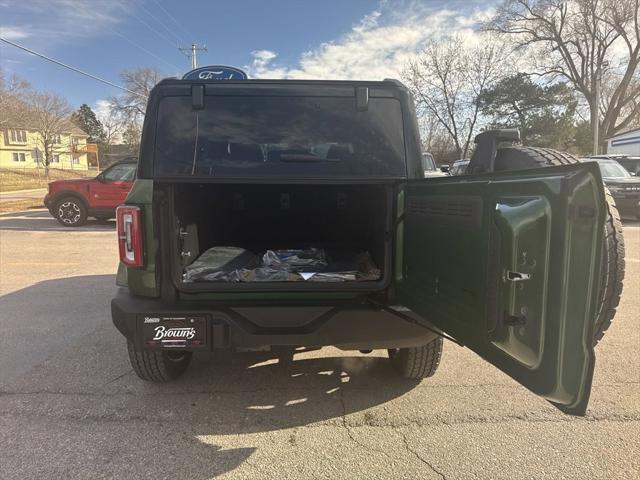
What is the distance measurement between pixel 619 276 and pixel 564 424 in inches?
50.3

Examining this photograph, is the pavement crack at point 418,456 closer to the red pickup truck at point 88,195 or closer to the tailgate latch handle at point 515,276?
the tailgate latch handle at point 515,276

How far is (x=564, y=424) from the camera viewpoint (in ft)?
9.40

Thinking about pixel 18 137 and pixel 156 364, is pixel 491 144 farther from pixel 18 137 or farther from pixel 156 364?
pixel 18 137

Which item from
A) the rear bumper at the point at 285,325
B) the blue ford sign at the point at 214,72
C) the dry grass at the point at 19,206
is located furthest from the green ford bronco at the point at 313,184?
the dry grass at the point at 19,206

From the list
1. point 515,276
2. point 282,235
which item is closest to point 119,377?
point 282,235

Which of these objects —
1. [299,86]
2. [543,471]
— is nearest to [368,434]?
[543,471]

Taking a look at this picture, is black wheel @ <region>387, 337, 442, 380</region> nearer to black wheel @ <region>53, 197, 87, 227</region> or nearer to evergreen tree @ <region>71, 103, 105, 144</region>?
black wheel @ <region>53, 197, 87, 227</region>

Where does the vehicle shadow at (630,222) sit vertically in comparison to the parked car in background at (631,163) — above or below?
below

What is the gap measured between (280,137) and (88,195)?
38.8 feet

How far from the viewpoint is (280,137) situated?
9.46 ft

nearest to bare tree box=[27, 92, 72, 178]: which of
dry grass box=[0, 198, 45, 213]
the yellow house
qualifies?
the yellow house

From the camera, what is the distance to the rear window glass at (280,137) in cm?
277

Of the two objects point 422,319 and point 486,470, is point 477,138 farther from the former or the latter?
point 486,470

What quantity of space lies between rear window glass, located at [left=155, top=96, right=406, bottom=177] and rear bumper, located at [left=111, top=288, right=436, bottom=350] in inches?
32.3
